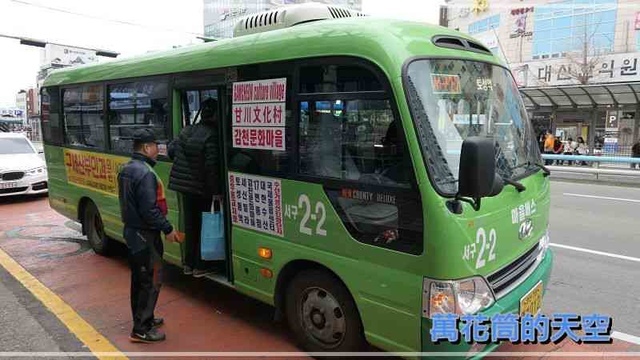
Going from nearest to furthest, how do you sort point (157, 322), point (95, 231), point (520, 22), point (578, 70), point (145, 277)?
point (145, 277) → point (157, 322) → point (95, 231) → point (578, 70) → point (520, 22)

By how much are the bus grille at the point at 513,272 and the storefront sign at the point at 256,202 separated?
60.0 inches

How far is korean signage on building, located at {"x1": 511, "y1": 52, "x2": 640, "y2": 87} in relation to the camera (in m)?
26.0

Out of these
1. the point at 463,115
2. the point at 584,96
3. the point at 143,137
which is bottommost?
the point at 143,137

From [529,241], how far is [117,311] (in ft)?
11.8

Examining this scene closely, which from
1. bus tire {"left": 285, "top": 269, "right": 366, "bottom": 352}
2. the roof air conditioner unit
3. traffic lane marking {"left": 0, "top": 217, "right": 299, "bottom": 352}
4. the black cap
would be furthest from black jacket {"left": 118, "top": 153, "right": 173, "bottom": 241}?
the roof air conditioner unit

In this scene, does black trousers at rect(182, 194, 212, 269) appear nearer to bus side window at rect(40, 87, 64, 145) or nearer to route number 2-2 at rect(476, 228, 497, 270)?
route number 2-2 at rect(476, 228, 497, 270)

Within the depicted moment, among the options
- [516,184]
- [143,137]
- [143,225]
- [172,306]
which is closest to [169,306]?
[172,306]

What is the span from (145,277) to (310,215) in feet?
4.69

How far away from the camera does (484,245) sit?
2826mm

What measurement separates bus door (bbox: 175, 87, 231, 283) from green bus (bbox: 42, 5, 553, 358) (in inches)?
1.1

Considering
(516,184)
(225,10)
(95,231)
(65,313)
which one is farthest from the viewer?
(225,10)

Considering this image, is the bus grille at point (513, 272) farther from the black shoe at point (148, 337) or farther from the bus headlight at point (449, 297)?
the black shoe at point (148, 337)

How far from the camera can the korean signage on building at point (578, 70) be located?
26.0m

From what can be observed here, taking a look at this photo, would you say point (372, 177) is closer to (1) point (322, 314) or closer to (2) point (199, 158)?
(1) point (322, 314)
